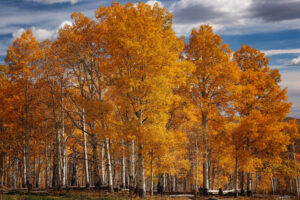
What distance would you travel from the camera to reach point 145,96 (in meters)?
14.3

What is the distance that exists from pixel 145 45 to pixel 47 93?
32.9 feet

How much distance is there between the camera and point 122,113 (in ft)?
54.0

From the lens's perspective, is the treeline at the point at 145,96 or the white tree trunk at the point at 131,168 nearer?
the treeline at the point at 145,96

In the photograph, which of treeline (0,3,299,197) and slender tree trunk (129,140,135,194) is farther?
slender tree trunk (129,140,135,194)

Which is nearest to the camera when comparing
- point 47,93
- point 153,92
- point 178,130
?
point 153,92

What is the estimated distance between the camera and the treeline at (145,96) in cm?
1432

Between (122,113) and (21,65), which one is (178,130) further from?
(21,65)

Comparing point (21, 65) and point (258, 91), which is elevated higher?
point (21, 65)

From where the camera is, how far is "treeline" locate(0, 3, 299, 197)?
47.0ft

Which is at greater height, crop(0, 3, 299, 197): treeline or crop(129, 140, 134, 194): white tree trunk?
crop(0, 3, 299, 197): treeline

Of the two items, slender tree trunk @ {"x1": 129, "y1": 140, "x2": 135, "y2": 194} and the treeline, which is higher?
the treeline

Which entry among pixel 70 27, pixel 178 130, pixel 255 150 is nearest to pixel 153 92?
pixel 178 130

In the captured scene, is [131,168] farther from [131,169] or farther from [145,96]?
[145,96]

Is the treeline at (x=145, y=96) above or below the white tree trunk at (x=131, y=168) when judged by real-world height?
above
